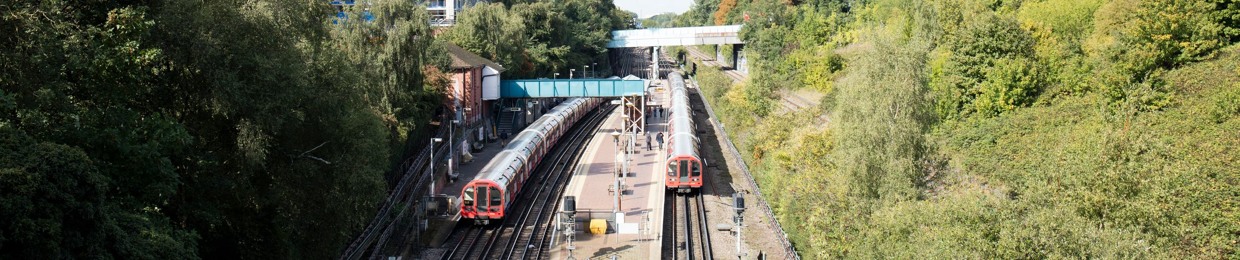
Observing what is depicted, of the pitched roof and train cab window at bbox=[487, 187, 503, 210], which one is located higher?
the pitched roof

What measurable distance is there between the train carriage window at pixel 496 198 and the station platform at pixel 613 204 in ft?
8.03

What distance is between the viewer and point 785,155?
2825 centimetres

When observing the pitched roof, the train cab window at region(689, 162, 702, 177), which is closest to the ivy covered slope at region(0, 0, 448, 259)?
the train cab window at region(689, 162, 702, 177)

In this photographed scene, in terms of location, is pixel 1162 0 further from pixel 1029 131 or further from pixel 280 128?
pixel 280 128

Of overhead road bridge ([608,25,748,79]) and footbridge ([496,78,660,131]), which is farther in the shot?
overhead road bridge ([608,25,748,79])

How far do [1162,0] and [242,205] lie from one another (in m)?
27.1

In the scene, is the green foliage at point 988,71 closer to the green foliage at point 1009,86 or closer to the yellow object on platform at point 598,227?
the green foliage at point 1009,86

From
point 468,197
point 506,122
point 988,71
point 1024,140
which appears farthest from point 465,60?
point 1024,140

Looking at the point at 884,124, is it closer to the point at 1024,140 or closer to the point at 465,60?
the point at 1024,140

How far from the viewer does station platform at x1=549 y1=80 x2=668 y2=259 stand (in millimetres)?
25641

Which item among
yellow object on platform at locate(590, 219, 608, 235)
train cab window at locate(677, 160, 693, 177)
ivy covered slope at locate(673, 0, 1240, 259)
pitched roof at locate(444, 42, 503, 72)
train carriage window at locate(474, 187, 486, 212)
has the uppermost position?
pitched roof at locate(444, 42, 503, 72)

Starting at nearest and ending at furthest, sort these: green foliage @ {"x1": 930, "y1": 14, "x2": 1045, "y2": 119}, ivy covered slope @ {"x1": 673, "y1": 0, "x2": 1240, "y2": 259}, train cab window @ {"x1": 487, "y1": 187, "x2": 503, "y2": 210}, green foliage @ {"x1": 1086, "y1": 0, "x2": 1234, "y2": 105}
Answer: ivy covered slope @ {"x1": 673, "y1": 0, "x2": 1240, "y2": 259} → green foliage @ {"x1": 1086, "y1": 0, "x2": 1234, "y2": 105} → train cab window @ {"x1": 487, "y1": 187, "x2": 503, "y2": 210} → green foliage @ {"x1": 930, "y1": 14, "x2": 1045, "y2": 119}

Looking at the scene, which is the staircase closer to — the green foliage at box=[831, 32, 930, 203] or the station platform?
the station platform

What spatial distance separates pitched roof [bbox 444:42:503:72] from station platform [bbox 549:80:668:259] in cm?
780
